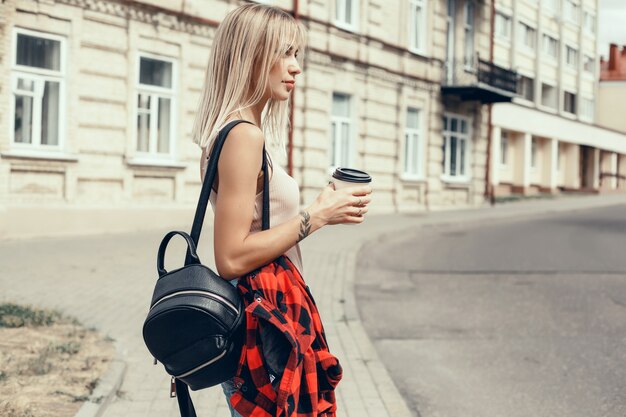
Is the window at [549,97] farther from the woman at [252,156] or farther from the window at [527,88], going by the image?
the woman at [252,156]

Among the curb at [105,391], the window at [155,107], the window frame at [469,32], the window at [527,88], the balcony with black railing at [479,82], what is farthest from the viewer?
the window at [527,88]

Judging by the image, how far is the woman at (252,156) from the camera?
204cm

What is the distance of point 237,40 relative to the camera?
2164 millimetres

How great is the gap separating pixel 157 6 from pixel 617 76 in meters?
48.2

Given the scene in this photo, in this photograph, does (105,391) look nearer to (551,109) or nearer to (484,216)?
(484,216)

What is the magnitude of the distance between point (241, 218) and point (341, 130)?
20305 millimetres

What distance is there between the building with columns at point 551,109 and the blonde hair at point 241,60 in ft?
96.0

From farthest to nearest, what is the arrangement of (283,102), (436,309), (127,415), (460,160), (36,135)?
(460,160) → (36,135) → (436,309) → (127,415) → (283,102)

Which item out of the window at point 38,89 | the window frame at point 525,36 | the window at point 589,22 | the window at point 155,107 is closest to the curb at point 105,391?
the window at point 38,89

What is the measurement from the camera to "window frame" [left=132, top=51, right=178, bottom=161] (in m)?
15.8

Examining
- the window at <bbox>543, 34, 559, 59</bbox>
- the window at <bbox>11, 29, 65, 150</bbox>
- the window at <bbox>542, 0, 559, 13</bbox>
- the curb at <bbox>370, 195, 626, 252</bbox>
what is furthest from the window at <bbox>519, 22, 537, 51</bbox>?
the window at <bbox>11, 29, 65, 150</bbox>

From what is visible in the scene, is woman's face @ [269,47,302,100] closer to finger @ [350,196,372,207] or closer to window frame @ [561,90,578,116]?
finger @ [350,196,372,207]

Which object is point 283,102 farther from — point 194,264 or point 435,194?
point 435,194

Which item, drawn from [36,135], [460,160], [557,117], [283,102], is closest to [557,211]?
[460,160]
